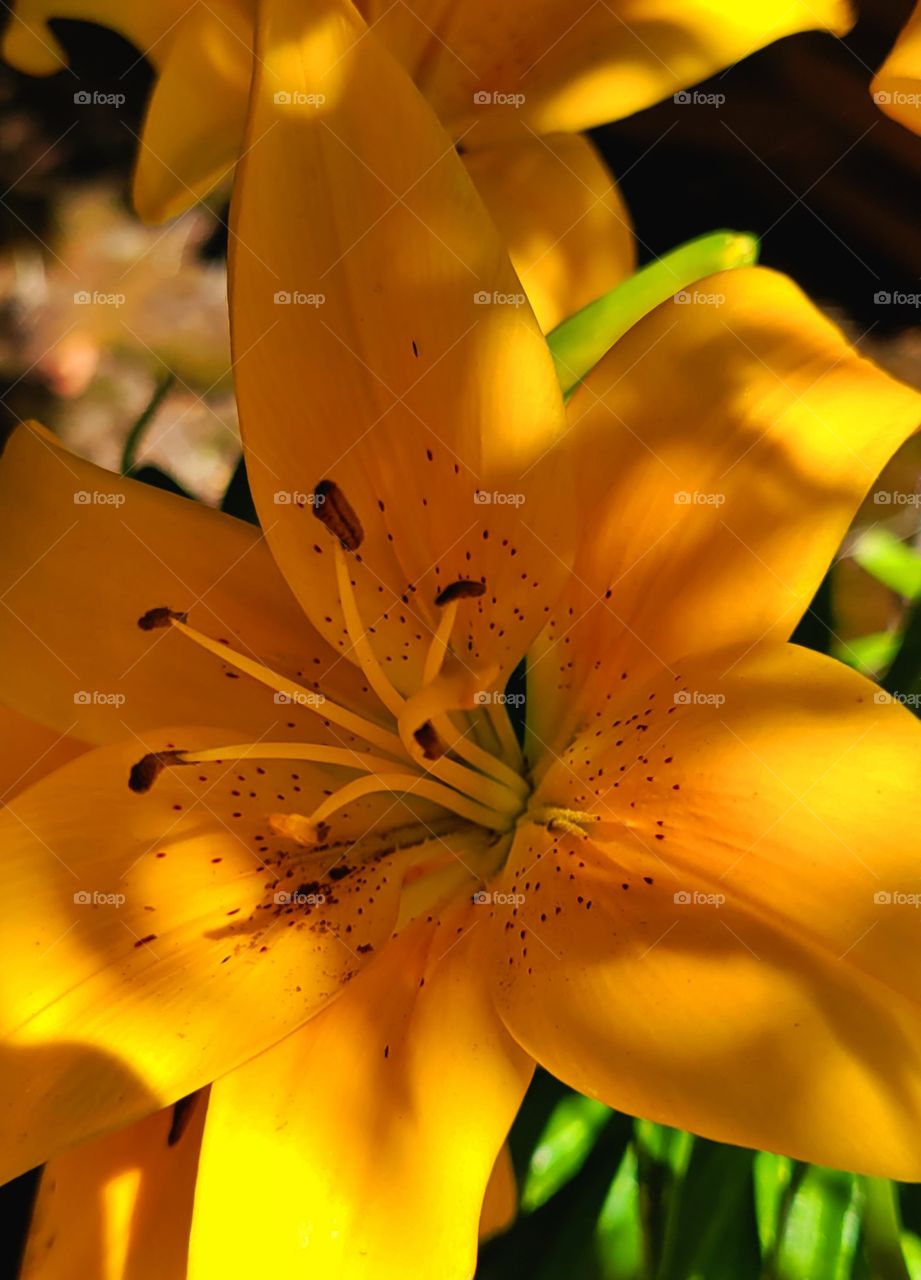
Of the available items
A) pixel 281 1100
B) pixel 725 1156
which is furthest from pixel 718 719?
pixel 725 1156

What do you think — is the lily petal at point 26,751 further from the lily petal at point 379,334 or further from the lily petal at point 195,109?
the lily petal at point 195,109

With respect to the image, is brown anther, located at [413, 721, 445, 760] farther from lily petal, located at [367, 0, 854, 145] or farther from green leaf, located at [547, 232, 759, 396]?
lily petal, located at [367, 0, 854, 145]

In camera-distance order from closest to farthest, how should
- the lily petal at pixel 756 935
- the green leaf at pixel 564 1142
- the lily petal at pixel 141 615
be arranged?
the lily petal at pixel 756 935 → the lily petal at pixel 141 615 → the green leaf at pixel 564 1142

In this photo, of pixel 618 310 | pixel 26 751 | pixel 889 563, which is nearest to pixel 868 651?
pixel 889 563

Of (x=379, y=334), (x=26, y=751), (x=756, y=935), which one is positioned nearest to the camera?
(x=756, y=935)

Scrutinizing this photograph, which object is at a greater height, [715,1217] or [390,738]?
[390,738]

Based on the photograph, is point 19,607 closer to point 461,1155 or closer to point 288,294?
point 288,294

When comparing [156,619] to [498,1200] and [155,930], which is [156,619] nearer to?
[155,930]

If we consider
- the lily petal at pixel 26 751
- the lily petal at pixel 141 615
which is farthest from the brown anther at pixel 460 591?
the lily petal at pixel 26 751
